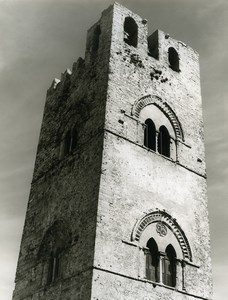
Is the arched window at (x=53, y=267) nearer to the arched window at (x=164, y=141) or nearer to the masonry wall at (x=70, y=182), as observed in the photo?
the masonry wall at (x=70, y=182)

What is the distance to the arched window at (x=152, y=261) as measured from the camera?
11.3 m

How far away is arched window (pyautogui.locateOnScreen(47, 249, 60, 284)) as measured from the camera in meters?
11.7

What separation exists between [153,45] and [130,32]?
1.06 meters

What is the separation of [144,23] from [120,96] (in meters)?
4.51

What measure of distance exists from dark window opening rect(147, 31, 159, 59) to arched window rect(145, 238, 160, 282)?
763cm

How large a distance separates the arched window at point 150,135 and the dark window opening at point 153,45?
3.43 m

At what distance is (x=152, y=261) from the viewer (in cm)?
1155

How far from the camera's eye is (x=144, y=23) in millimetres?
16719

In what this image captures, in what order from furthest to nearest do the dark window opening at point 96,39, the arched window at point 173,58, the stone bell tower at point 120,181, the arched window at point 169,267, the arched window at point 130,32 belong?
the arched window at point 173,58
the dark window opening at point 96,39
the arched window at point 130,32
the arched window at point 169,267
the stone bell tower at point 120,181

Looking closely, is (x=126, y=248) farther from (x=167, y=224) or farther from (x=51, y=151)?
(x=51, y=151)

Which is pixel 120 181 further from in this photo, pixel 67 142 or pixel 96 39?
pixel 96 39

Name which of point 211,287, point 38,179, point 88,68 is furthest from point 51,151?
point 211,287

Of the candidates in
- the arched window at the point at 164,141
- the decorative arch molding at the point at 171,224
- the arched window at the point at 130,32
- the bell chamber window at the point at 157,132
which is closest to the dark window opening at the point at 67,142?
the bell chamber window at the point at 157,132

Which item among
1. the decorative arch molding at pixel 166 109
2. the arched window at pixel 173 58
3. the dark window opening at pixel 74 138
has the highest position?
the arched window at pixel 173 58
